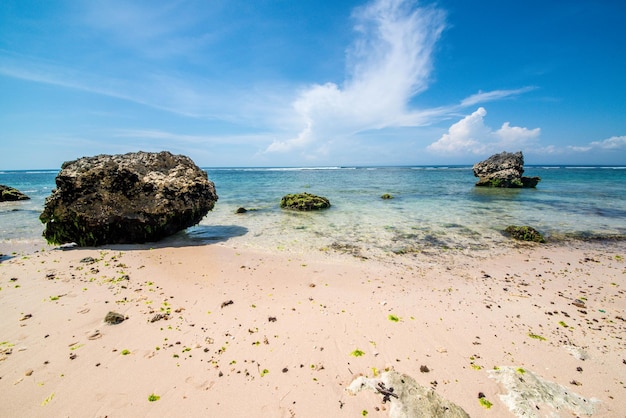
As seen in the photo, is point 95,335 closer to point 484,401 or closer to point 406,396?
point 406,396

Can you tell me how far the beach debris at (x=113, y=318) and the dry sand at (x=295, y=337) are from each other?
0.17m

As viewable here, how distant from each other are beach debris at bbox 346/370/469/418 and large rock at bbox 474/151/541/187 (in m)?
46.3

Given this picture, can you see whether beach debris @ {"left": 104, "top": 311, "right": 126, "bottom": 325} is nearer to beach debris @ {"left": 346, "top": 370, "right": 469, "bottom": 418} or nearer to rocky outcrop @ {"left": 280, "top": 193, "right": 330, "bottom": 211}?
beach debris @ {"left": 346, "top": 370, "right": 469, "bottom": 418}

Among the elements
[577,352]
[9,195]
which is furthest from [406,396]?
[9,195]

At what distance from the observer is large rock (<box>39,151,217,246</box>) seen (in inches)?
446

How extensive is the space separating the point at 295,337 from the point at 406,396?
2.28 metres

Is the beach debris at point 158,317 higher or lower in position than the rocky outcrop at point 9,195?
lower

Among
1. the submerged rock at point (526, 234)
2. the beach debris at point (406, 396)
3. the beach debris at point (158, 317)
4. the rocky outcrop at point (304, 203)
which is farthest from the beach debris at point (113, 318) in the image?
the rocky outcrop at point (304, 203)

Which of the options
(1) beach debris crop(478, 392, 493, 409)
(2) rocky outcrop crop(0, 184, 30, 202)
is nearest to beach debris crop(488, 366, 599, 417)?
(1) beach debris crop(478, 392, 493, 409)

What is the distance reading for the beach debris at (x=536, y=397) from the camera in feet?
12.5

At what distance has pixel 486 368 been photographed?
183 inches

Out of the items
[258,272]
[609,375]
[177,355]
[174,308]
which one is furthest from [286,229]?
[609,375]

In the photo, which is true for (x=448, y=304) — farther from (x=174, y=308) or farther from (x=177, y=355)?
(x=174, y=308)

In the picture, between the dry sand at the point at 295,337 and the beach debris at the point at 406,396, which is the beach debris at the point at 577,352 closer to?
the dry sand at the point at 295,337
